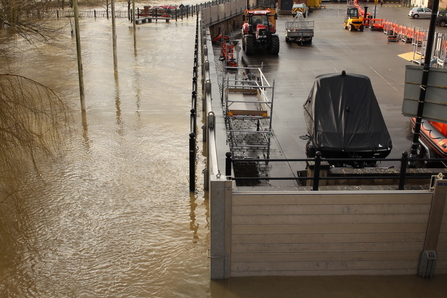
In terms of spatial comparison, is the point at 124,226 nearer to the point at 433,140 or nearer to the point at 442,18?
the point at 433,140

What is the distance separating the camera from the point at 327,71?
26.4m

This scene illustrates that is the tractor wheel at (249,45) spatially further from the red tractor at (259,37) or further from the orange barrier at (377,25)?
the orange barrier at (377,25)

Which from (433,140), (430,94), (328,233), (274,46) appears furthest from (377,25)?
(328,233)

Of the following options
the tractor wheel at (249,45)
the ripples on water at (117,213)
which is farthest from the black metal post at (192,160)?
the tractor wheel at (249,45)

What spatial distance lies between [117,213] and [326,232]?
16.7ft

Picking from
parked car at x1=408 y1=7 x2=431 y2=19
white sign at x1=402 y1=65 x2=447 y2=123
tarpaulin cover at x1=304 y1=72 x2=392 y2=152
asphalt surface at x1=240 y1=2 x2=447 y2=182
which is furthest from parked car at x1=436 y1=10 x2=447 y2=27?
white sign at x1=402 y1=65 x2=447 y2=123

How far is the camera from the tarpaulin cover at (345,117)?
38.5 ft

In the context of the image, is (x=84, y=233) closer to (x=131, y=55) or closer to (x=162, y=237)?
(x=162, y=237)

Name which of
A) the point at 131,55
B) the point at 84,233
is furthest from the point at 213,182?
the point at 131,55

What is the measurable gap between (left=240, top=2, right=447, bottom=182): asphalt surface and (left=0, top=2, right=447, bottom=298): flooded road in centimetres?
311

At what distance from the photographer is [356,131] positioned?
11898 mm

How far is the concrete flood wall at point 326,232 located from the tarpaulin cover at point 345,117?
353cm

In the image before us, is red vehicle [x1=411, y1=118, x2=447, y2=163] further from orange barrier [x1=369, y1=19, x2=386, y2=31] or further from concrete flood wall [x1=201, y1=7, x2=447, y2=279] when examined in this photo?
orange barrier [x1=369, y1=19, x2=386, y2=31]

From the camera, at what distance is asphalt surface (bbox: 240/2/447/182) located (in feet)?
50.5
